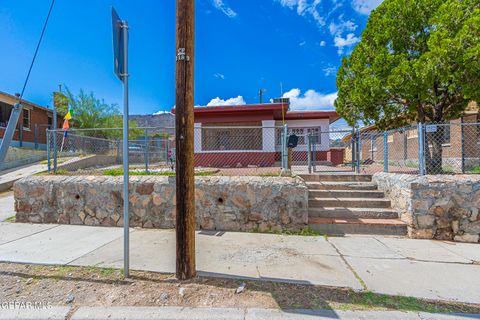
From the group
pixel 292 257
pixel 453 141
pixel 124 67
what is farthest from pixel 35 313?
pixel 453 141

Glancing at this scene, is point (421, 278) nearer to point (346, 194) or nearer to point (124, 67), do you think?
point (346, 194)

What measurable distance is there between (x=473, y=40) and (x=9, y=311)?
28.5 feet

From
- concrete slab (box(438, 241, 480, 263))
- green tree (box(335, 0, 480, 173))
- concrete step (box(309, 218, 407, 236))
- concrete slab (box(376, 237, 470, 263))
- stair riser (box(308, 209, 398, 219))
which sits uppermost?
green tree (box(335, 0, 480, 173))

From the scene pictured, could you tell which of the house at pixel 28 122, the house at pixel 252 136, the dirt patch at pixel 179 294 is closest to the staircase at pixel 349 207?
the dirt patch at pixel 179 294

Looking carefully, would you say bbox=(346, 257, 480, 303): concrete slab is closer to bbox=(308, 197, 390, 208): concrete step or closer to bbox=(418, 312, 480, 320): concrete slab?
bbox=(418, 312, 480, 320): concrete slab

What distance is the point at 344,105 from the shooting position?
329 inches

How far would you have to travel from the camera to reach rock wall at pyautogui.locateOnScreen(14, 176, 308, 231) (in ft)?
16.6

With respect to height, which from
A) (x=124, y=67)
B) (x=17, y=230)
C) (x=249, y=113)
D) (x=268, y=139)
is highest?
(x=249, y=113)

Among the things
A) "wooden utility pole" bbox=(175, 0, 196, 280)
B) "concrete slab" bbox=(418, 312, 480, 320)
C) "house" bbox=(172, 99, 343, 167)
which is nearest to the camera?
"concrete slab" bbox=(418, 312, 480, 320)

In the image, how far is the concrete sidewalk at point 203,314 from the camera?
2.32 meters

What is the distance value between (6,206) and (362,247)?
30.2 feet

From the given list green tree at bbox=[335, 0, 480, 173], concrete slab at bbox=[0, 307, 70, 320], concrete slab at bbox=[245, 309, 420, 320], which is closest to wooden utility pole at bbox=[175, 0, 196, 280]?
concrete slab at bbox=[245, 309, 420, 320]

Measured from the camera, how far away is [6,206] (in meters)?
6.93

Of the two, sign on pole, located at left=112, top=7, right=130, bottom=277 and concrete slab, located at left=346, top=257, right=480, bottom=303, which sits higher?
sign on pole, located at left=112, top=7, right=130, bottom=277
